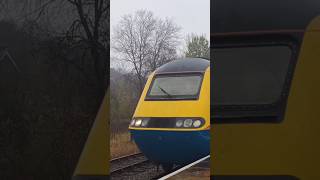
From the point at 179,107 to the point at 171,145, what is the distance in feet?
1.74

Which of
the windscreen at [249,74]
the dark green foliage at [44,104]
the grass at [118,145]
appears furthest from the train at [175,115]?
the windscreen at [249,74]

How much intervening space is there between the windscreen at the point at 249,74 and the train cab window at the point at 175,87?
6.90 ft

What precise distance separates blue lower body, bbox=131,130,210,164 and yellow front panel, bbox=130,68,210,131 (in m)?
0.24

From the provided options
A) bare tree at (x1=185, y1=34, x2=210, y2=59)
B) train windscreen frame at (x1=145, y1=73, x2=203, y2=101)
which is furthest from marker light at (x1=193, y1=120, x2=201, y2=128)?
bare tree at (x1=185, y1=34, x2=210, y2=59)

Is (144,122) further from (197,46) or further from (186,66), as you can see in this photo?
(197,46)

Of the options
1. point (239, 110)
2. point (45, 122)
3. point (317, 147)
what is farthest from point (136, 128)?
point (317, 147)

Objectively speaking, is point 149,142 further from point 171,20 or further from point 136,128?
point 171,20

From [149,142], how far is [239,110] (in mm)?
2051

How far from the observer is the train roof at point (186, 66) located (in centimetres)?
428

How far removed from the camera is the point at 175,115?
15.8 ft

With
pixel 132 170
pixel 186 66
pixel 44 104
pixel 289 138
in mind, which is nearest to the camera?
pixel 289 138

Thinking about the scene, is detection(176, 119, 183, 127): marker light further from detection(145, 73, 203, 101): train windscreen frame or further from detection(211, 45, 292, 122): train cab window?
detection(211, 45, 292, 122): train cab window

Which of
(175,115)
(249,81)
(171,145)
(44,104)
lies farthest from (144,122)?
(249,81)

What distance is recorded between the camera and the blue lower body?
4.41 m
